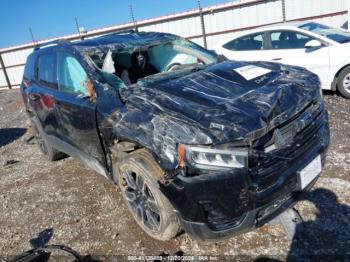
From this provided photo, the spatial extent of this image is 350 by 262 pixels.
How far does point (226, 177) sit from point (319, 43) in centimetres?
496

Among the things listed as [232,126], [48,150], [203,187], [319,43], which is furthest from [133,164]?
[319,43]

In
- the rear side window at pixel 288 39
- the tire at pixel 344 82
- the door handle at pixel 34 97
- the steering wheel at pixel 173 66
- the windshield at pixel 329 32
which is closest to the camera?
the steering wheel at pixel 173 66

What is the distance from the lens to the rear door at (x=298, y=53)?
245 inches

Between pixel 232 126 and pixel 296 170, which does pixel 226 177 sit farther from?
pixel 296 170

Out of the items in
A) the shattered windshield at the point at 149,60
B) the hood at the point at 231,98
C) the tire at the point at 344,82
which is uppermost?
the shattered windshield at the point at 149,60

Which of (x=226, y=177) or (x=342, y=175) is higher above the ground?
(x=226, y=177)

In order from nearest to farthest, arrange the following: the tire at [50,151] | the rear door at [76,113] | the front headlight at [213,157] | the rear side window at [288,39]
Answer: the front headlight at [213,157], the rear door at [76,113], the tire at [50,151], the rear side window at [288,39]

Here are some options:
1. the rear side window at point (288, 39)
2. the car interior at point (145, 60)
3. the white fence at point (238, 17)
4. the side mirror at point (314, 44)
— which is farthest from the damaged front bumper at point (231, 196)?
the white fence at point (238, 17)

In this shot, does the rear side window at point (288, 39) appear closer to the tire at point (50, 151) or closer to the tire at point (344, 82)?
the tire at point (344, 82)

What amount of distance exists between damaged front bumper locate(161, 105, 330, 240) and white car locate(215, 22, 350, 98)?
14.1ft

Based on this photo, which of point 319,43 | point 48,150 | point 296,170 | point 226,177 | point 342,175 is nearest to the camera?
point 226,177

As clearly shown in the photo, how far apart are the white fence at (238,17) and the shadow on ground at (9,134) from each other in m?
7.75

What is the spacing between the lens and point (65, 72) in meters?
3.92

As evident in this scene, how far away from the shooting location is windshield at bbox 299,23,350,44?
6348mm
